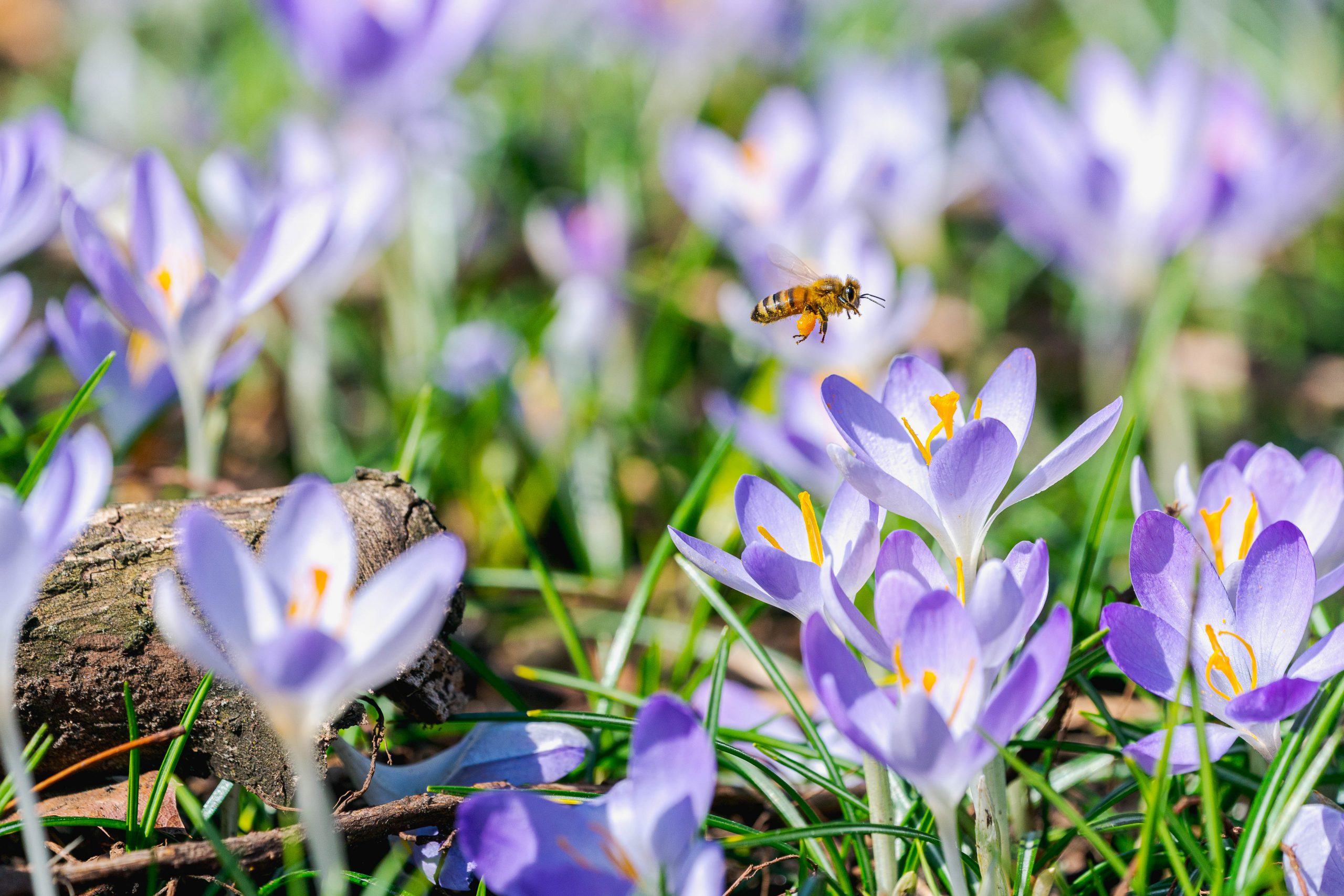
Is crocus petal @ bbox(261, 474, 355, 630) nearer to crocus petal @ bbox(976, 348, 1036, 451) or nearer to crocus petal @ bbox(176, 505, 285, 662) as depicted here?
crocus petal @ bbox(176, 505, 285, 662)

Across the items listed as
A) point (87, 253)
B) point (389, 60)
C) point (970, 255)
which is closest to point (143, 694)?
point (87, 253)

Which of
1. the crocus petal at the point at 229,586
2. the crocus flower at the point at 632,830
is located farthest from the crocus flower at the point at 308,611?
the crocus flower at the point at 632,830

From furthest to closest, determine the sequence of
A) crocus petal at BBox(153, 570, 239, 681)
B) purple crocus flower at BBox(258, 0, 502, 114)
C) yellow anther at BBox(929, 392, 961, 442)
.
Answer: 1. purple crocus flower at BBox(258, 0, 502, 114)
2. yellow anther at BBox(929, 392, 961, 442)
3. crocus petal at BBox(153, 570, 239, 681)

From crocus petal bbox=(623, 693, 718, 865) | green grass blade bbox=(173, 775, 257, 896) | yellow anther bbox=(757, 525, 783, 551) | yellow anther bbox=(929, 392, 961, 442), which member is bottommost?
green grass blade bbox=(173, 775, 257, 896)

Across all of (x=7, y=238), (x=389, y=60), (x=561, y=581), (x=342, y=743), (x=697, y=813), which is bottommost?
(x=561, y=581)

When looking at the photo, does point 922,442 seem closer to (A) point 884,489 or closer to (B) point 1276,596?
(A) point 884,489

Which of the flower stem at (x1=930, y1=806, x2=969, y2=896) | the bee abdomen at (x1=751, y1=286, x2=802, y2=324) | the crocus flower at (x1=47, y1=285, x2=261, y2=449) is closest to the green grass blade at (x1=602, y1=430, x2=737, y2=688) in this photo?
the bee abdomen at (x1=751, y1=286, x2=802, y2=324)

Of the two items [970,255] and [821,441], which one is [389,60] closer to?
[821,441]
